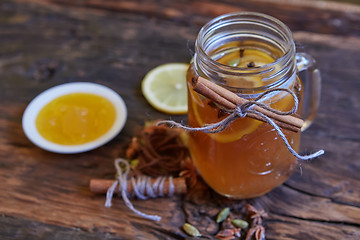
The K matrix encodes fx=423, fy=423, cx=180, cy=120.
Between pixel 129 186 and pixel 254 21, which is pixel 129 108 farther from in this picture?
pixel 254 21

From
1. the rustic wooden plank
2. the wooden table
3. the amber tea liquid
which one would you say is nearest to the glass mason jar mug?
the amber tea liquid

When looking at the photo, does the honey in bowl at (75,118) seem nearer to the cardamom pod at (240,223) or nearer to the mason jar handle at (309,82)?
the cardamom pod at (240,223)

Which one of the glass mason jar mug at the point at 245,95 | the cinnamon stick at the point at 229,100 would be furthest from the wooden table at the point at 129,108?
the cinnamon stick at the point at 229,100

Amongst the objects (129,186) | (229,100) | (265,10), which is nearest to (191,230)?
(129,186)

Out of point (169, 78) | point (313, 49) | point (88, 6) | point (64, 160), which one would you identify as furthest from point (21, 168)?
point (313, 49)

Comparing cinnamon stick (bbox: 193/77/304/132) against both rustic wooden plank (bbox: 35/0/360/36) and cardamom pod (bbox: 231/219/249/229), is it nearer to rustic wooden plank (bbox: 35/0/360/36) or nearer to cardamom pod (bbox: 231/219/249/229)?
cardamom pod (bbox: 231/219/249/229)

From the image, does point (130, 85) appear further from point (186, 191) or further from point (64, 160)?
point (186, 191)
